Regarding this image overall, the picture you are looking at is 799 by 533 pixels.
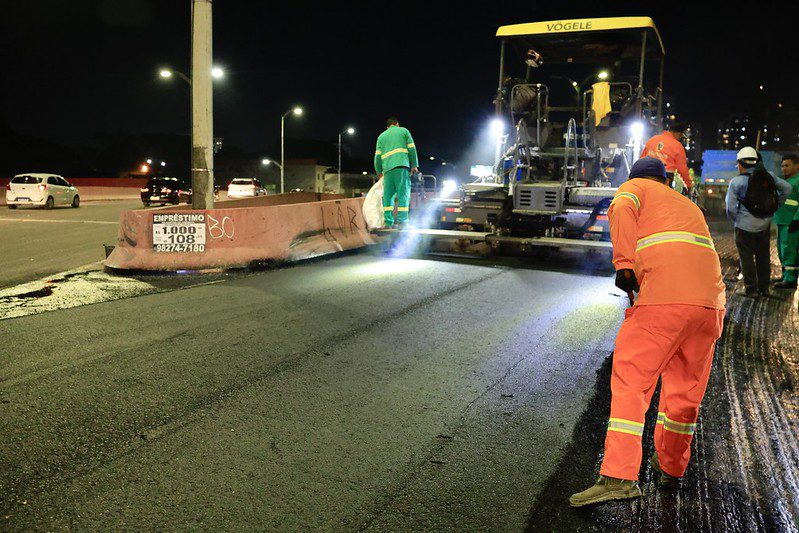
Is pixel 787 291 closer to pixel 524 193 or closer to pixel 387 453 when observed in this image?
pixel 524 193

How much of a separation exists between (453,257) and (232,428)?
808cm

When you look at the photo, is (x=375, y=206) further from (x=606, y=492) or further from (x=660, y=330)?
(x=606, y=492)

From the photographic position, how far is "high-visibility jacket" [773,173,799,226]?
905 cm

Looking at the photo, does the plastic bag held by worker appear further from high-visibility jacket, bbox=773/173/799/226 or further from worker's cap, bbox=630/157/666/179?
worker's cap, bbox=630/157/666/179

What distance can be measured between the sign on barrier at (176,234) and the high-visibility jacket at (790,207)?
8.56 metres

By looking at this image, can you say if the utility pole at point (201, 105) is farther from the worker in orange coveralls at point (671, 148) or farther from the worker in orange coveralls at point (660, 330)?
the worker in orange coveralls at point (660, 330)

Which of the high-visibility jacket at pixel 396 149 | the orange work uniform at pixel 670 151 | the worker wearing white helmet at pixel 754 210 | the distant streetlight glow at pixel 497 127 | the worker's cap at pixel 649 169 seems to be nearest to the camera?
the worker's cap at pixel 649 169

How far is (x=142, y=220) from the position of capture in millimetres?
10125

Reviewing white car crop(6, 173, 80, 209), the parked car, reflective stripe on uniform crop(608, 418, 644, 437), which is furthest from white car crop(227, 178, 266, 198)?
reflective stripe on uniform crop(608, 418, 644, 437)

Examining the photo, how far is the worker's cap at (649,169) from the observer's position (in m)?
3.69

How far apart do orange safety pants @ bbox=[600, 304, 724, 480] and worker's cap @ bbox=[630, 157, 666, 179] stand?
2.67 feet

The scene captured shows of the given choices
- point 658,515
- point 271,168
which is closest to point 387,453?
point 658,515

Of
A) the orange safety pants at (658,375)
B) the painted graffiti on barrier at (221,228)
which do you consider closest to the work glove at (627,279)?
the orange safety pants at (658,375)

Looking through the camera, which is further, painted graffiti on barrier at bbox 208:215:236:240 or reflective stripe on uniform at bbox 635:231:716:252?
painted graffiti on barrier at bbox 208:215:236:240
